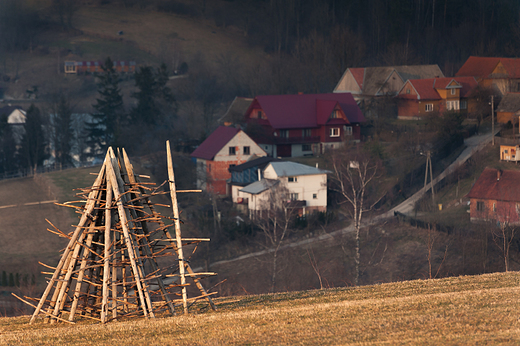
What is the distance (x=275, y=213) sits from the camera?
1724 inches

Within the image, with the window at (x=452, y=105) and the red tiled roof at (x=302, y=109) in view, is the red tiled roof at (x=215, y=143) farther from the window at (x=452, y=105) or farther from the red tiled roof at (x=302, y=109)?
the window at (x=452, y=105)

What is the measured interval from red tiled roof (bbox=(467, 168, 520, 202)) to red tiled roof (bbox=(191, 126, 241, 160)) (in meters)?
19.5

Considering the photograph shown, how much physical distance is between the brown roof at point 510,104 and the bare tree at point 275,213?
24.9 metres

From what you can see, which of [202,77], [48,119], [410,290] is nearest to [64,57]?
[202,77]

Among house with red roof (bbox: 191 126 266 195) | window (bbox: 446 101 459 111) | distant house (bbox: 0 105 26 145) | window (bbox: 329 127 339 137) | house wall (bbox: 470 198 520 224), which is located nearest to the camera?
house wall (bbox: 470 198 520 224)

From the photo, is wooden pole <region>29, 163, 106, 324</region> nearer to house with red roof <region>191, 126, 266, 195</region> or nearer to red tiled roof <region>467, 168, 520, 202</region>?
red tiled roof <region>467, 168, 520, 202</region>

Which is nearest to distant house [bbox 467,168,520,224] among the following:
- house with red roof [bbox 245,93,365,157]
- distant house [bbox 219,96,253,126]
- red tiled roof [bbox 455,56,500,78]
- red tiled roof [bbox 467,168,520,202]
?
red tiled roof [bbox 467,168,520,202]

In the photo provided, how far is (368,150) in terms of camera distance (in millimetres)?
52094

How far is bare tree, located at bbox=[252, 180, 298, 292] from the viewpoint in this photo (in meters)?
42.3

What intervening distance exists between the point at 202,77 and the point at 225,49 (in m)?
21.3

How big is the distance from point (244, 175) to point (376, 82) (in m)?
30.0

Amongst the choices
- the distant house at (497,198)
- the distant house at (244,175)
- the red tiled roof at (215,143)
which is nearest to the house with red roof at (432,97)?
the red tiled roof at (215,143)

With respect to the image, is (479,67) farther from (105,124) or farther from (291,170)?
(105,124)

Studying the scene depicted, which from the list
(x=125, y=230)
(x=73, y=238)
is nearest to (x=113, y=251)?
(x=125, y=230)
